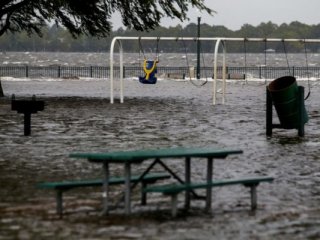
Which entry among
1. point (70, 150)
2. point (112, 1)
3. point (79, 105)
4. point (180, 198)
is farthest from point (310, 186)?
point (112, 1)

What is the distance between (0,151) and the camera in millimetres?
14477

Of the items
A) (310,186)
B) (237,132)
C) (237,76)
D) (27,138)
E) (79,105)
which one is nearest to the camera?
(310,186)

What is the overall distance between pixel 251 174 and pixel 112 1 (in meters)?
22.7

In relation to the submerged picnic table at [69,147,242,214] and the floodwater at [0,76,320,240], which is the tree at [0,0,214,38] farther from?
the submerged picnic table at [69,147,242,214]

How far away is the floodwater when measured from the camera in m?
8.01

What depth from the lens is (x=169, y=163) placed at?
42.5 ft

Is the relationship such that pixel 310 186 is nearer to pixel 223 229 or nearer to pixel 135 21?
pixel 223 229

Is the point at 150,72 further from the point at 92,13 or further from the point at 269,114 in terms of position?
Result: the point at 269,114

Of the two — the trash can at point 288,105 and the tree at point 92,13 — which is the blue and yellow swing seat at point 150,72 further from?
the trash can at point 288,105

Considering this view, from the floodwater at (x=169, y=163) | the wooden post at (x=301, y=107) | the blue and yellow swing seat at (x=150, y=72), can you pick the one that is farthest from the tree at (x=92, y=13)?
the wooden post at (x=301, y=107)

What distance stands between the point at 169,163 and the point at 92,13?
21.3 metres

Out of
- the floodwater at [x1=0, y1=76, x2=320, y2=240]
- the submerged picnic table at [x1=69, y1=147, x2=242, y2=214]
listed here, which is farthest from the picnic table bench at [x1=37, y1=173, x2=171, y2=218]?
the submerged picnic table at [x1=69, y1=147, x2=242, y2=214]

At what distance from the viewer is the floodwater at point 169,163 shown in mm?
8008

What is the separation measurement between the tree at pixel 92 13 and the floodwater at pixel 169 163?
9.09 metres
